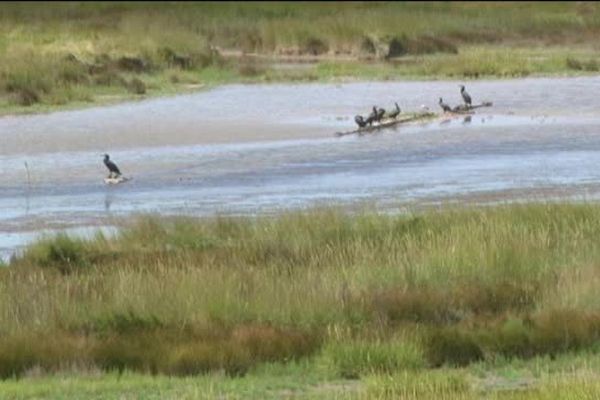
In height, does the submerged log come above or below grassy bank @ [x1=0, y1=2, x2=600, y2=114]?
below

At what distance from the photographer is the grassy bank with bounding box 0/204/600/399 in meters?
12.5

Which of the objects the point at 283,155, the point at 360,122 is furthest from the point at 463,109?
the point at 283,155

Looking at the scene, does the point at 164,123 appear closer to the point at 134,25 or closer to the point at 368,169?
the point at 368,169

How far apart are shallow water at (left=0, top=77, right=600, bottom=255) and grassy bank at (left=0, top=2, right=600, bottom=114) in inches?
117

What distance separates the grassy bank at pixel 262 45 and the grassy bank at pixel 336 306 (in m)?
19.6

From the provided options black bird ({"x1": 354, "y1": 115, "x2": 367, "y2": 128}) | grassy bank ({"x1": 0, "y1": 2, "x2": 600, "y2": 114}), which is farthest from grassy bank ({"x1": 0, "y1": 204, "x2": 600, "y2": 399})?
grassy bank ({"x1": 0, "y1": 2, "x2": 600, "y2": 114})

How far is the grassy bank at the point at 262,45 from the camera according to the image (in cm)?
4109

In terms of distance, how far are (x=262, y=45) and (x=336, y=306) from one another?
43.1 m

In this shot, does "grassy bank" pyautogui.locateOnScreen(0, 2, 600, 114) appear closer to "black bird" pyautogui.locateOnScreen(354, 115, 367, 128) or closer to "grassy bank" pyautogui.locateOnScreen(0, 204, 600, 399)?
"black bird" pyautogui.locateOnScreen(354, 115, 367, 128)

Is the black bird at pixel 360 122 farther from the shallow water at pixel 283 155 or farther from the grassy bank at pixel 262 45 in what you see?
the grassy bank at pixel 262 45

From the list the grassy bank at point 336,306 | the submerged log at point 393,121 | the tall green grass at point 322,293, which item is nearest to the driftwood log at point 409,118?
the submerged log at point 393,121

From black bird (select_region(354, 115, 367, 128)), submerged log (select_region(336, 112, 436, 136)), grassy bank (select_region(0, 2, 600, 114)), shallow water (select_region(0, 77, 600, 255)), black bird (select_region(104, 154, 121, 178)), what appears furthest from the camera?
grassy bank (select_region(0, 2, 600, 114))

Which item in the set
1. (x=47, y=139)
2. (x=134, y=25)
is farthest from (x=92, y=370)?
(x=134, y=25)

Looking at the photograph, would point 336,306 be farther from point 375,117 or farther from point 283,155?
point 375,117
